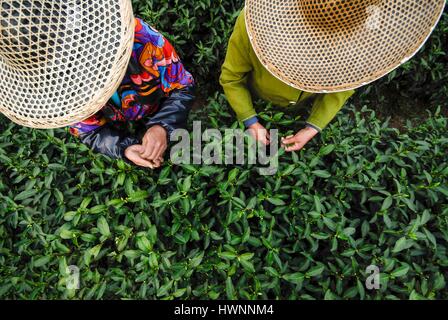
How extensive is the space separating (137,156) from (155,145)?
0.09 m

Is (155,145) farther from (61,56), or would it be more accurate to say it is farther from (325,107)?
(325,107)

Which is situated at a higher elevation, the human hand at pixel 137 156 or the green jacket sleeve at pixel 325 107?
the green jacket sleeve at pixel 325 107

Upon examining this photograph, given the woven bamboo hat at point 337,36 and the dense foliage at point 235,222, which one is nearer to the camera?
the woven bamboo hat at point 337,36

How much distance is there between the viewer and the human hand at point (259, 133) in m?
1.56

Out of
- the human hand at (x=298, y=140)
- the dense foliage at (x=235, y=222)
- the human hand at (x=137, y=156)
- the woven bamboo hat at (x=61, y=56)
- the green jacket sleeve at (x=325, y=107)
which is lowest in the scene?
the dense foliage at (x=235, y=222)

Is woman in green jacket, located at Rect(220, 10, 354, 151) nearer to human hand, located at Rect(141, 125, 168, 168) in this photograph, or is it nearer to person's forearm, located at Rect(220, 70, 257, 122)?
person's forearm, located at Rect(220, 70, 257, 122)

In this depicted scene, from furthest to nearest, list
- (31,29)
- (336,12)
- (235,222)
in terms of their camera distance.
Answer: (235,222) < (336,12) < (31,29)

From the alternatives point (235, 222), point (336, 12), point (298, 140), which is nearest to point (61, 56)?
point (336, 12)

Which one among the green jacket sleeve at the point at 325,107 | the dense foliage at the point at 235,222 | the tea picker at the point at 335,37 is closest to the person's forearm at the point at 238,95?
the dense foliage at the point at 235,222

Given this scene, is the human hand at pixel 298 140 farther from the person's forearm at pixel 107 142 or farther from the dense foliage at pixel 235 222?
the person's forearm at pixel 107 142

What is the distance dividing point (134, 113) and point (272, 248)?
3.00 ft

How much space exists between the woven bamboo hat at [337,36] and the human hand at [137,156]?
0.68m

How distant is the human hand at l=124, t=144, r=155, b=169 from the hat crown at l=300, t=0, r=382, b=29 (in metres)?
0.88

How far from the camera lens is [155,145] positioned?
1529 mm
